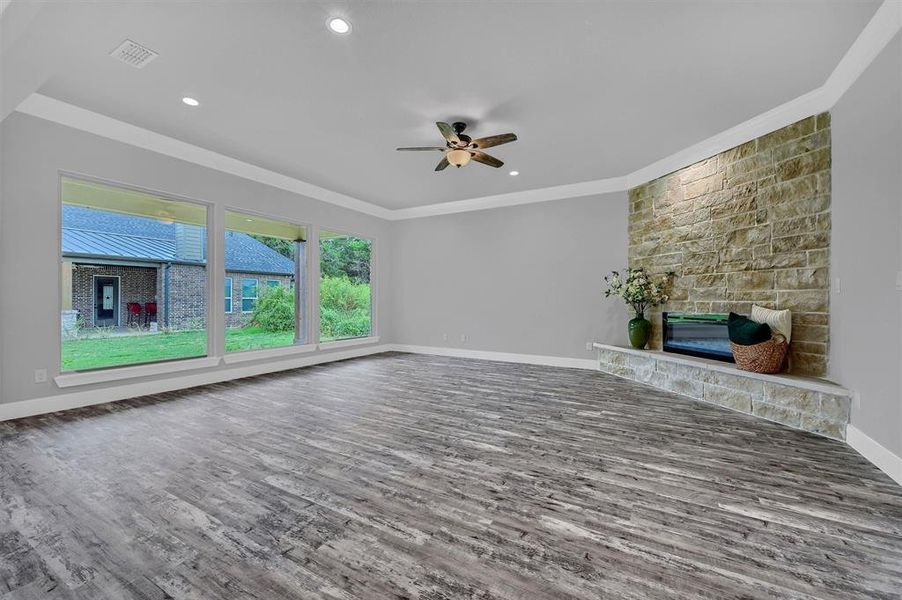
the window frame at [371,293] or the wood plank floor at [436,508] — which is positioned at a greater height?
the window frame at [371,293]

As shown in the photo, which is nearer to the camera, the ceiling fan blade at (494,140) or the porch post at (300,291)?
the ceiling fan blade at (494,140)

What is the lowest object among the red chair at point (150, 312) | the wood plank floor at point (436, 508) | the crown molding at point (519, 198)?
the wood plank floor at point (436, 508)

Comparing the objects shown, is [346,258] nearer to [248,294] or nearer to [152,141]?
[248,294]

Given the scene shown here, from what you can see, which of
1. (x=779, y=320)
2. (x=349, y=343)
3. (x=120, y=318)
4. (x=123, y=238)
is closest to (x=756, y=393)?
(x=779, y=320)

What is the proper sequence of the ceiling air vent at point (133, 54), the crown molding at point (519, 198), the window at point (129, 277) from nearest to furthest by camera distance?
the ceiling air vent at point (133, 54) → the window at point (129, 277) → the crown molding at point (519, 198)

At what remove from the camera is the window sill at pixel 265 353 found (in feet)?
16.6

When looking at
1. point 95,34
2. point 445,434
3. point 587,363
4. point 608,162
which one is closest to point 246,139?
point 95,34

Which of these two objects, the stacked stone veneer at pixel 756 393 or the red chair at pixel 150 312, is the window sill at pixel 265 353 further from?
the stacked stone veneer at pixel 756 393

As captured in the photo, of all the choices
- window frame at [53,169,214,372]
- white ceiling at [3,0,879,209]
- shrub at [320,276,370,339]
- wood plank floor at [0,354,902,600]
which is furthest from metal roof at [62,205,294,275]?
wood plank floor at [0,354,902,600]

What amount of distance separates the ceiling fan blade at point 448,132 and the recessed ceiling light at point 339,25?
3.25 ft

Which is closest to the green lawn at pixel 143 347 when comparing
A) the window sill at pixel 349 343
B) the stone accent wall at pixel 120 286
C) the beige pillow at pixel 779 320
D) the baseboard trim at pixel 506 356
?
the stone accent wall at pixel 120 286

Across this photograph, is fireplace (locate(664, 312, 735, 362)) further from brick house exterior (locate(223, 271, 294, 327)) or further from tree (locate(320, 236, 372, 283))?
brick house exterior (locate(223, 271, 294, 327))

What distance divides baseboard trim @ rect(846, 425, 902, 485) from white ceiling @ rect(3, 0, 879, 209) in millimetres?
2842

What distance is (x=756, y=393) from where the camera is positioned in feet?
11.8
